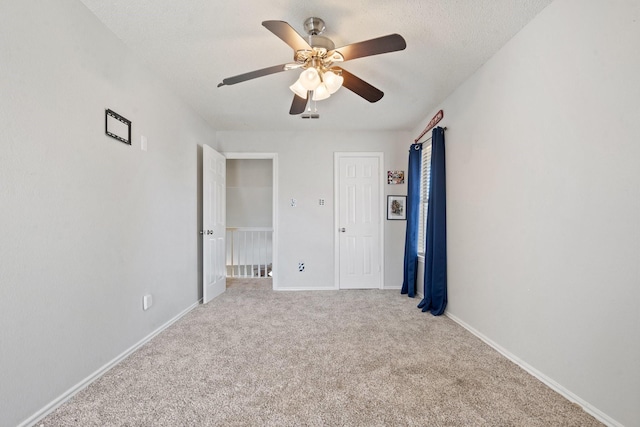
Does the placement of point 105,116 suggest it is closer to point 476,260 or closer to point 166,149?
point 166,149

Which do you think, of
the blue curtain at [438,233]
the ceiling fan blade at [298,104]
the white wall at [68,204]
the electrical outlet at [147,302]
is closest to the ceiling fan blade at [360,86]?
the ceiling fan blade at [298,104]

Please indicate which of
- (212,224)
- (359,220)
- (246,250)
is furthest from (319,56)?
(246,250)

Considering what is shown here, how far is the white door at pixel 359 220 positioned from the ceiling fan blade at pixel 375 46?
2835mm

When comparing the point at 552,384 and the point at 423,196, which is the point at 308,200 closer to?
the point at 423,196

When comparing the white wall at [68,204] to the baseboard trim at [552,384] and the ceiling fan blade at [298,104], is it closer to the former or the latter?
the ceiling fan blade at [298,104]

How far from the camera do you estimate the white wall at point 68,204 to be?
1526 mm

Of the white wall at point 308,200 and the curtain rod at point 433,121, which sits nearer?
the curtain rod at point 433,121

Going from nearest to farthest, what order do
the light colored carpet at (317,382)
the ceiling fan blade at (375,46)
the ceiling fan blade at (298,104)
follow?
1. the light colored carpet at (317,382)
2. the ceiling fan blade at (375,46)
3. the ceiling fan blade at (298,104)

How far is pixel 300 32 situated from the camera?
89.4 inches

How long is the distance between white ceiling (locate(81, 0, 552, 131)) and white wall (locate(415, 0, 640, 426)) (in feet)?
0.94

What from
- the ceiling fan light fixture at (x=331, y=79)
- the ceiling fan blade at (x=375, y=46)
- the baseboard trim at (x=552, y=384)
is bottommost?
the baseboard trim at (x=552, y=384)

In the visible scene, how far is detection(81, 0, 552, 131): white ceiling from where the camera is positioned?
2.00m

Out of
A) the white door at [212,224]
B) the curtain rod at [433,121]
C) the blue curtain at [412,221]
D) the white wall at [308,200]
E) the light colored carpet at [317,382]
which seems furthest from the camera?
the white wall at [308,200]

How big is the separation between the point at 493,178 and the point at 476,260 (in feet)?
2.54
